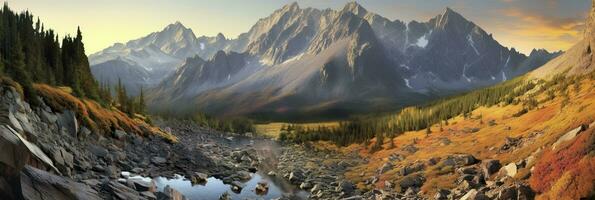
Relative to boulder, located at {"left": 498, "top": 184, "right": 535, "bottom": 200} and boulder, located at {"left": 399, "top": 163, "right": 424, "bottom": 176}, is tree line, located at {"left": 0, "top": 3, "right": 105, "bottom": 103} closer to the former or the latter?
boulder, located at {"left": 399, "top": 163, "right": 424, "bottom": 176}

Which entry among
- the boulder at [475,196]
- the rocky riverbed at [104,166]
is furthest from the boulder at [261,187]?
the boulder at [475,196]

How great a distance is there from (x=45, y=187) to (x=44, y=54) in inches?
3284

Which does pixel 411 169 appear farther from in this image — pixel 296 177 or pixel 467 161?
pixel 296 177

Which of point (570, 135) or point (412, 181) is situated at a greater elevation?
point (570, 135)

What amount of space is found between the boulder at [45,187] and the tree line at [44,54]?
4933 cm

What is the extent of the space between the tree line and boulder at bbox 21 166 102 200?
49.3m

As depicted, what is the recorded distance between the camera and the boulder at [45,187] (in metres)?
21.2

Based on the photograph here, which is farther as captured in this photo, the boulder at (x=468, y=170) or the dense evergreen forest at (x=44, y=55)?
the dense evergreen forest at (x=44, y=55)

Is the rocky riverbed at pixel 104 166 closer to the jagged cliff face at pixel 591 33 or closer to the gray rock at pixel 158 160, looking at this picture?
the gray rock at pixel 158 160

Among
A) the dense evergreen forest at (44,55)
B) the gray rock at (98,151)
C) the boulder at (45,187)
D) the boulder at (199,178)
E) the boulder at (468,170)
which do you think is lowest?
the boulder at (199,178)

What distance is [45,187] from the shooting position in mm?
22344

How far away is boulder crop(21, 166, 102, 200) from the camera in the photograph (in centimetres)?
2125

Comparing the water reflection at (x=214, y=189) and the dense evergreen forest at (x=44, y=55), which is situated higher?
the dense evergreen forest at (x=44, y=55)

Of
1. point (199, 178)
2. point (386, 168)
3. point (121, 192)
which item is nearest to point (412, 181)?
point (386, 168)
